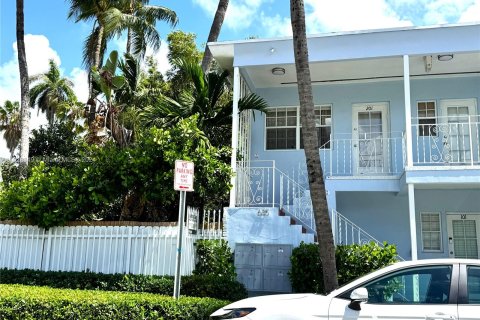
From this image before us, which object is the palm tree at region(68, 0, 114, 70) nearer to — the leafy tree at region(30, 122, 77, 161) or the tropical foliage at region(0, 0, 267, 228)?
the leafy tree at region(30, 122, 77, 161)

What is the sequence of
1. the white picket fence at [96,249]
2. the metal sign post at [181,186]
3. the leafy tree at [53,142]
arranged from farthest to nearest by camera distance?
the leafy tree at [53,142], the white picket fence at [96,249], the metal sign post at [181,186]

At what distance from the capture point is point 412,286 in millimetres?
4906

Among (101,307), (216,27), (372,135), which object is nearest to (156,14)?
(216,27)

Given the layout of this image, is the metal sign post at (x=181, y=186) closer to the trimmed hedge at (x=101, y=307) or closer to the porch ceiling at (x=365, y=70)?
the trimmed hedge at (x=101, y=307)

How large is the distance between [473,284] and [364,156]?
8.75m

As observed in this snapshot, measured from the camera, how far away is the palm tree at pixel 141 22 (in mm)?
20156

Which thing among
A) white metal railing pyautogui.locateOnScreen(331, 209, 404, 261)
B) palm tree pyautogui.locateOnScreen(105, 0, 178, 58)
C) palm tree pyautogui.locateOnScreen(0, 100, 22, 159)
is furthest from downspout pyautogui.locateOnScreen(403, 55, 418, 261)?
palm tree pyautogui.locateOnScreen(0, 100, 22, 159)

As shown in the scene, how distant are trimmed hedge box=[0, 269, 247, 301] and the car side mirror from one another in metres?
4.28

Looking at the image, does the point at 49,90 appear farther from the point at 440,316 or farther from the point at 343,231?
the point at 440,316

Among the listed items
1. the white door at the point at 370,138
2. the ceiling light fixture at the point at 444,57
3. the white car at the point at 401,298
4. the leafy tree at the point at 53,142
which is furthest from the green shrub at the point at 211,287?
the leafy tree at the point at 53,142

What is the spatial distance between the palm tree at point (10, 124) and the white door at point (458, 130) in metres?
28.3

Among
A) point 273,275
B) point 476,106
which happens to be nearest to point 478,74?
point 476,106

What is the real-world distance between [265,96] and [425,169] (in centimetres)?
551

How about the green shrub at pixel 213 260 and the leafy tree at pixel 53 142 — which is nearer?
the green shrub at pixel 213 260
